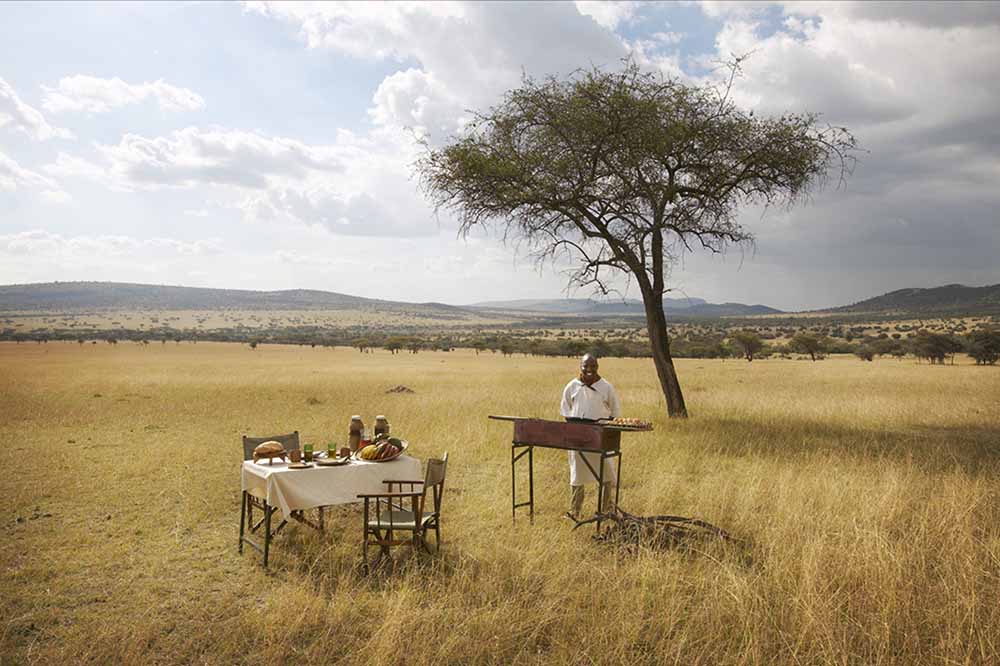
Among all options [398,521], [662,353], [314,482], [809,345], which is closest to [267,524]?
[314,482]

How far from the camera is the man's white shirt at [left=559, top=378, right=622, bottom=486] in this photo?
335 inches

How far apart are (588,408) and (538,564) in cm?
231

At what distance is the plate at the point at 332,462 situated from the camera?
24.1ft

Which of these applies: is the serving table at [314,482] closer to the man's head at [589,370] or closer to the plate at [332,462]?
the plate at [332,462]

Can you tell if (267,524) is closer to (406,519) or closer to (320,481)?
(320,481)

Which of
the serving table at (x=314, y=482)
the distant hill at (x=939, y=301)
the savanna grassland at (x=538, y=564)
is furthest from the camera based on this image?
the distant hill at (x=939, y=301)

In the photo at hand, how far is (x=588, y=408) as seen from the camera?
27.9 feet

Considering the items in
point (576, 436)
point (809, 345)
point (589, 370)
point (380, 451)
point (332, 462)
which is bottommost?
point (809, 345)

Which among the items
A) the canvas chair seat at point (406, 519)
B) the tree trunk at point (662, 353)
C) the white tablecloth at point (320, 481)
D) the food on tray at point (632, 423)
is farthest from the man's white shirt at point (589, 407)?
the tree trunk at point (662, 353)

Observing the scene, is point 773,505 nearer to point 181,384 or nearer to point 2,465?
point 2,465

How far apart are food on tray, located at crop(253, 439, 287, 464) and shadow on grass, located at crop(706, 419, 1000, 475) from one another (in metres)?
8.28

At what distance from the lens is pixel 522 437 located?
8203 mm

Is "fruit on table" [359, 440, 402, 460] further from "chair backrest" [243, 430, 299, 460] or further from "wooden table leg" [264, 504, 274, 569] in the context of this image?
"chair backrest" [243, 430, 299, 460]

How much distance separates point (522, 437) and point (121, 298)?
21310 centimetres
